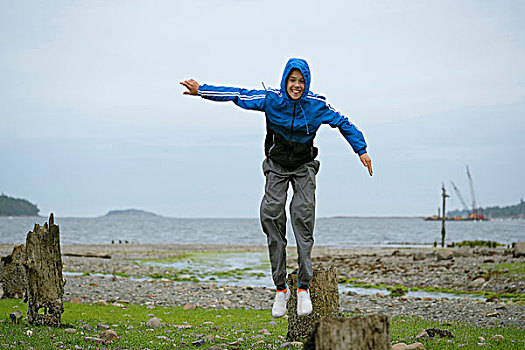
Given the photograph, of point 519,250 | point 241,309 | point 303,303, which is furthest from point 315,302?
point 519,250

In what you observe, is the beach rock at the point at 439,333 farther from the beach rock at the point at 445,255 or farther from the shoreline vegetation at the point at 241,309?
the beach rock at the point at 445,255

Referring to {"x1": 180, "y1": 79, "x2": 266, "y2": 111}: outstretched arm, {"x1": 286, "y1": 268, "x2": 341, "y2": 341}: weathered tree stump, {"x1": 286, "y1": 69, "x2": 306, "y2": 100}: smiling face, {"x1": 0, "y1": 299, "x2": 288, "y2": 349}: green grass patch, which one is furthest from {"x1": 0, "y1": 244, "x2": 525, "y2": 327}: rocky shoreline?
{"x1": 180, "y1": 79, "x2": 266, "y2": 111}: outstretched arm

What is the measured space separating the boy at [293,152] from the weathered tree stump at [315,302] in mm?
402

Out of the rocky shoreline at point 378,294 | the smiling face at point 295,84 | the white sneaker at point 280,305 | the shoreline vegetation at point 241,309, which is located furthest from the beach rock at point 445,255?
the smiling face at point 295,84

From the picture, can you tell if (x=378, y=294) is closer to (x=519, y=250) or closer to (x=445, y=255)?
(x=519, y=250)

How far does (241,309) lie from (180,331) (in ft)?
16.9

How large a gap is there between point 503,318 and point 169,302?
908 centimetres

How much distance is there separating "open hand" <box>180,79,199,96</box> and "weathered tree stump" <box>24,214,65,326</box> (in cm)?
409

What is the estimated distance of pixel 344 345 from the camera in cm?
443

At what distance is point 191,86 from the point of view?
7.41 metres

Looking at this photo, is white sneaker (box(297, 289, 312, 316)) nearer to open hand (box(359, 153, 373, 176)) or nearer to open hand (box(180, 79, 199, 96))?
open hand (box(359, 153, 373, 176))

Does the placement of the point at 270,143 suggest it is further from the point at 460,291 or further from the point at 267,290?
the point at 460,291

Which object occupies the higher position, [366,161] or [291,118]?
[291,118]

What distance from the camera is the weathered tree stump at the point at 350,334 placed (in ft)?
14.4
